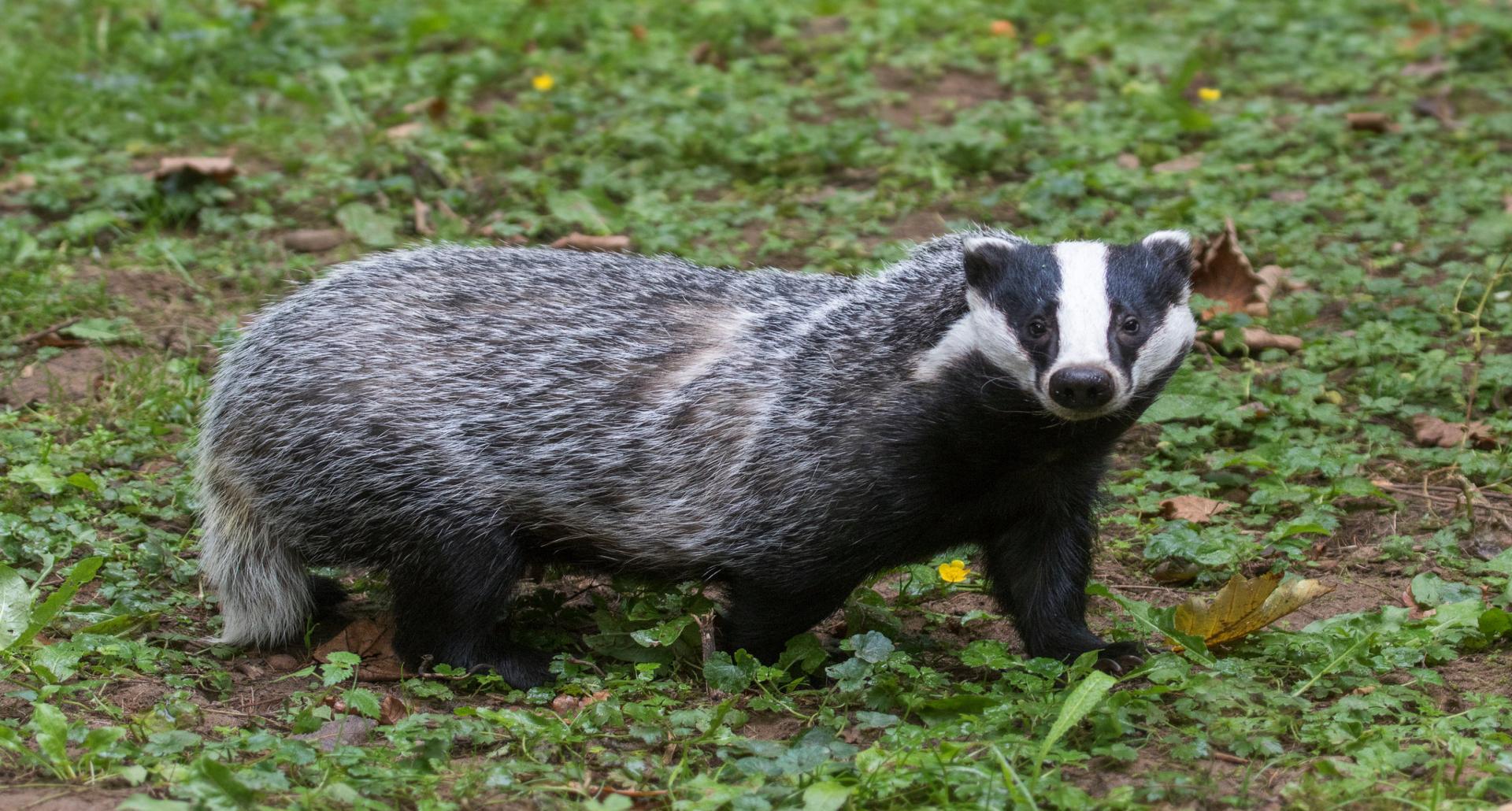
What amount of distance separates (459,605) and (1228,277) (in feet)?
12.1

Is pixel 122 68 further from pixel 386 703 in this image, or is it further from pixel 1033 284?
pixel 1033 284

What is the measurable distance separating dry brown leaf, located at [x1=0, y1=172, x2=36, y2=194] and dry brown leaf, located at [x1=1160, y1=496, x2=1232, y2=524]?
5.56 metres

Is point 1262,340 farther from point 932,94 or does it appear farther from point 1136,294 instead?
point 932,94

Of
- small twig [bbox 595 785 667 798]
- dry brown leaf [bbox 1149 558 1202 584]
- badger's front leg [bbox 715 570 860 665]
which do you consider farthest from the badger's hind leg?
dry brown leaf [bbox 1149 558 1202 584]

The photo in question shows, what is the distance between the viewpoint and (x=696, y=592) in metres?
5.53

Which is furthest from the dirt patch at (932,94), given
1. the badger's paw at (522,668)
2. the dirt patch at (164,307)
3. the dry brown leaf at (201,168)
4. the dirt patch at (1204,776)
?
the dirt patch at (1204,776)

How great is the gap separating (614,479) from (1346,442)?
276cm

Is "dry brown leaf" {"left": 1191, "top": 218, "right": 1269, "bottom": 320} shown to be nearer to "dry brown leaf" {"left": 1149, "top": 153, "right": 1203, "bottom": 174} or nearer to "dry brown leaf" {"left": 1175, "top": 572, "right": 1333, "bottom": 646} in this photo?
"dry brown leaf" {"left": 1149, "top": 153, "right": 1203, "bottom": 174}

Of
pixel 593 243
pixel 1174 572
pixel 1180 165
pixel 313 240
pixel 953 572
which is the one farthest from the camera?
pixel 1180 165

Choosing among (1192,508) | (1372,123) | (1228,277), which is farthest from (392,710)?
(1372,123)

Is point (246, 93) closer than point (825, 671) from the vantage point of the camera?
No

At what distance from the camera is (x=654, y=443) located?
4.95 meters

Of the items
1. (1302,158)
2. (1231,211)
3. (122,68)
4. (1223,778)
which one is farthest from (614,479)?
(122,68)

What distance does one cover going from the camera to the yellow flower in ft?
17.1
